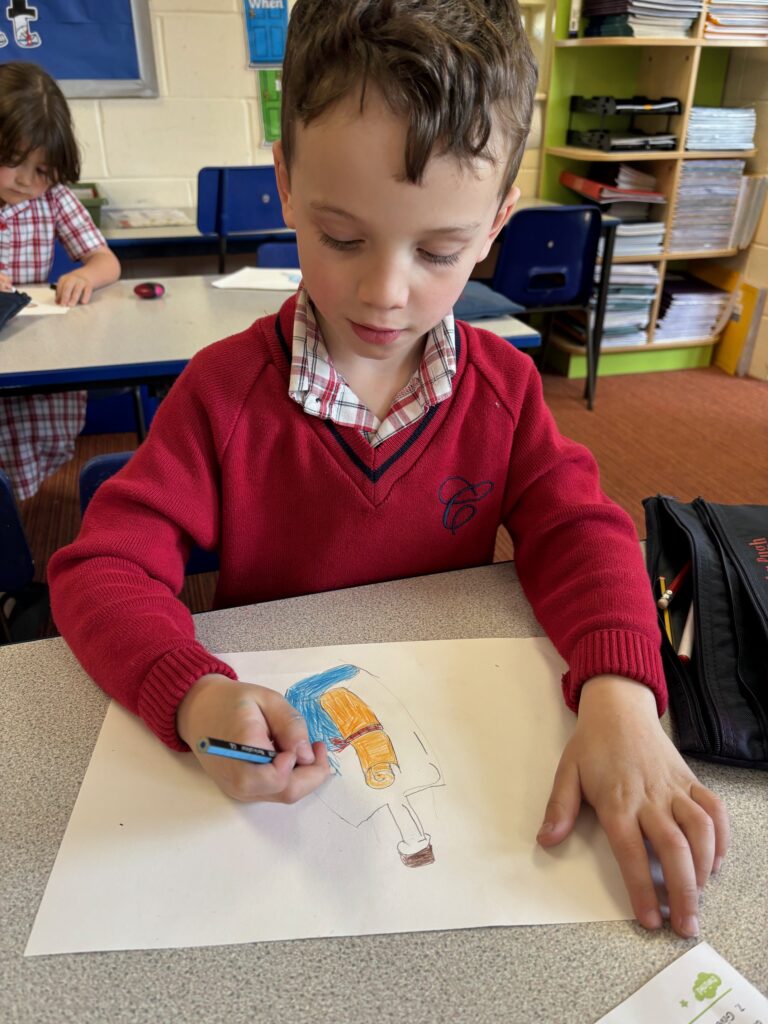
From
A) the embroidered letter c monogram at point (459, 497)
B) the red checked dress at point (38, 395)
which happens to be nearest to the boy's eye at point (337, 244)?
the embroidered letter c monogram at point (459, 497)

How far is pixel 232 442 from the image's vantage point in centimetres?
78

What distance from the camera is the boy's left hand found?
72.3 inches

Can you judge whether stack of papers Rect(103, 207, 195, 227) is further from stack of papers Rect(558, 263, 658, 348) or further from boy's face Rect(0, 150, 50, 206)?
stack of papers Rect(558, 263, 658, 348)

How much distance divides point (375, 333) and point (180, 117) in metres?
3.02

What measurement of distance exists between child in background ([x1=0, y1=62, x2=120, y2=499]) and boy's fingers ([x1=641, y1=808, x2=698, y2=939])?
1679mm

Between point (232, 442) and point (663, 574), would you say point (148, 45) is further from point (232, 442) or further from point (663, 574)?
point (663, 574)

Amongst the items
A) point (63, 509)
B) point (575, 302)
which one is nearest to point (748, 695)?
point (63, 509)

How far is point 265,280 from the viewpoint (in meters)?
2.04

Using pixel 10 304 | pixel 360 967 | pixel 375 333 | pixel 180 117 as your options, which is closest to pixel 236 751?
pixel 360 967

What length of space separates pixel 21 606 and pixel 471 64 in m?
1.49

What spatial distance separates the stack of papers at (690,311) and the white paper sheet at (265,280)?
2.14 m

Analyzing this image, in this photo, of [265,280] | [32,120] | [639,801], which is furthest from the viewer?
[265,280]

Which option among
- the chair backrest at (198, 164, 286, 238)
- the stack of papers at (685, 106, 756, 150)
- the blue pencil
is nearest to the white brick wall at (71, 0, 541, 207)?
the chair backrest at (198, 164, 286, 238)

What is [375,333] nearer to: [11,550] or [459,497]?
[459,497]
